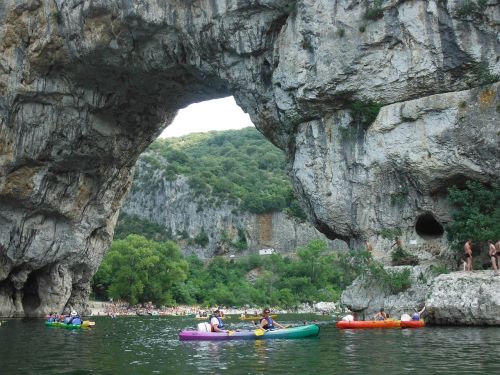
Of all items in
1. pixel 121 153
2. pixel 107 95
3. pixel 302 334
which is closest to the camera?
pixel 302 334

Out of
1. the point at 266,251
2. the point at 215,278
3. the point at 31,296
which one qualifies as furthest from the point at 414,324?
the point at 266,251

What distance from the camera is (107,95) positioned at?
31.9m

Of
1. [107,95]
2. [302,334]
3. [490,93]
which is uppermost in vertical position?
[107,95]

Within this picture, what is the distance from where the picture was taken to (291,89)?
81.8ft

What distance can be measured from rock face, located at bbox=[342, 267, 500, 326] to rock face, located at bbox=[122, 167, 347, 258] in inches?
2873

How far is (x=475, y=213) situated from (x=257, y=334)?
346 inches

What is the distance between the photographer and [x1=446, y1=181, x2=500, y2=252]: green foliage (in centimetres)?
2048

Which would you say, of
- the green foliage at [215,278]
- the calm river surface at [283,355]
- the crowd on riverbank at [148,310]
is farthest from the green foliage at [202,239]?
the calm river surface at [283,355]

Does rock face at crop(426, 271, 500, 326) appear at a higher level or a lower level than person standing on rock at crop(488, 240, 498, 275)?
lower

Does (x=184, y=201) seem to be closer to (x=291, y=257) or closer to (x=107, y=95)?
(x=291, y=257)

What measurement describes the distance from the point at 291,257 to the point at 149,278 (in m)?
35.8

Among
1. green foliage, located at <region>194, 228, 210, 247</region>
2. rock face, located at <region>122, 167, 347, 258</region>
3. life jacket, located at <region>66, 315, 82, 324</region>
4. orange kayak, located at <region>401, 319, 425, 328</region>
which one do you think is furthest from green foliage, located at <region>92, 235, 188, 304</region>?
orange kayak, located at <region>401, 319, 425, 328</region>

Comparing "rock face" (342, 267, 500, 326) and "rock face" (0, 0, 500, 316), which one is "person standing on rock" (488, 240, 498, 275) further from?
"rock face" (0, 0, 500, 316)

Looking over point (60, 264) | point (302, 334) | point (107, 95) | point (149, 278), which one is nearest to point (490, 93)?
point (302, 334)
